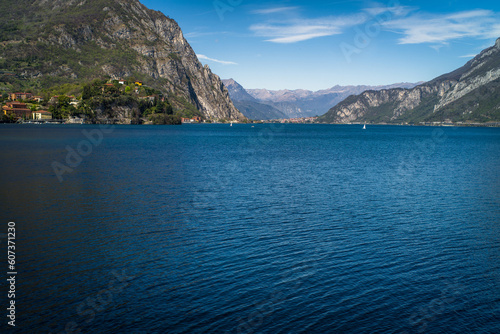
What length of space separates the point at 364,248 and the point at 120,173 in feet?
115

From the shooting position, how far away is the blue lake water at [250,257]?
14.5 metres

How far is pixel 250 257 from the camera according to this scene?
20516 millimetres

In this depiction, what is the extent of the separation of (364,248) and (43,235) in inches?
772

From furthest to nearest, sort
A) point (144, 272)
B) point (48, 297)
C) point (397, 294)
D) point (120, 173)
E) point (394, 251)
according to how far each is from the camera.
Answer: point (120, 173) < point (394, 251) < point (144, 272) < point (397, 294) < point (48, 297)

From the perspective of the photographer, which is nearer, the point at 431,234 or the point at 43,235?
the point at 43,235

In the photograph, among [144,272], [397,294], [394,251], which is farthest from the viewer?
[394,251]

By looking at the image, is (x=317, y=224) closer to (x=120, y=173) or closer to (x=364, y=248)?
(x=364, y=248)

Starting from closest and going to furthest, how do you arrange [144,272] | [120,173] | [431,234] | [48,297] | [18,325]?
1. [18,325]
2. [48,297]
3. [144,272]
4. [431,234]
5. [120,173]

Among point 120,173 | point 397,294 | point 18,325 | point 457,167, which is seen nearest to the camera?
point 18,325

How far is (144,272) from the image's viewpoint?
1842 cm

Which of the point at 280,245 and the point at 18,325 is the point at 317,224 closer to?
the point at 280,245

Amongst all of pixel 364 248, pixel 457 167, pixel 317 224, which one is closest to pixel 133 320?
pixel 364 248

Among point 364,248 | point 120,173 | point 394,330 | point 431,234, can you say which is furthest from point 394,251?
point 120,173

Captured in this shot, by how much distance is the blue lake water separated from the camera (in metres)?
14.5
